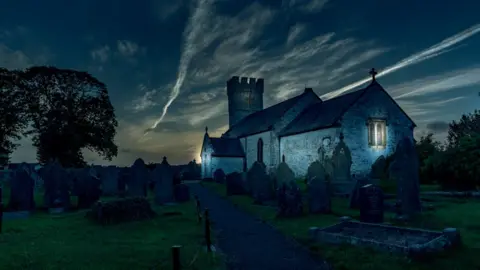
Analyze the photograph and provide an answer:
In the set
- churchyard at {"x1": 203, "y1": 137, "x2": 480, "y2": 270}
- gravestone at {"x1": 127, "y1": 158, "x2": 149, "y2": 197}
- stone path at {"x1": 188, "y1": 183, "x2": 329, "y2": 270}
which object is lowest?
stone path at {"x1": 188, "y1": 183, "x2": 329, "y2": 270}

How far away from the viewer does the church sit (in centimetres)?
2967

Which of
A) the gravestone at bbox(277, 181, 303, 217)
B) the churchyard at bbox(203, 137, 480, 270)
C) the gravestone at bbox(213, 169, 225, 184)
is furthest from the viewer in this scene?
the gravestone at bbox(213, 169, 225, 184)

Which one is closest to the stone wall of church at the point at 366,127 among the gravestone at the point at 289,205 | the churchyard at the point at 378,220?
the churchyard at the point at 378,220

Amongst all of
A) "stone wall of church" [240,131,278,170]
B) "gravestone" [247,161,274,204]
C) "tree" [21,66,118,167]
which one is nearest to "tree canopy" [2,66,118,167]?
"tree" [21,66,118,167]

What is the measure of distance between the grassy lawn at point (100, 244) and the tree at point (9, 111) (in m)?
23.6

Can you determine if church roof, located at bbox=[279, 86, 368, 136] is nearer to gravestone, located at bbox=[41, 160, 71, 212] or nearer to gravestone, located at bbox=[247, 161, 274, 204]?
gravestone, located at bbox=[247, 161, 274, 204]

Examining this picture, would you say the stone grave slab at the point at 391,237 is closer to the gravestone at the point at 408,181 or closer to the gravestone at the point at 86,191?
the gravestone at the point at 408,181

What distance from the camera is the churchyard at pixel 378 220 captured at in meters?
6.62

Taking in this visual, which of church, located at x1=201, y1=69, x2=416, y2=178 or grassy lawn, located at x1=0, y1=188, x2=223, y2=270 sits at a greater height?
church, located at x1=201, y1=69, x2=416, y2=178

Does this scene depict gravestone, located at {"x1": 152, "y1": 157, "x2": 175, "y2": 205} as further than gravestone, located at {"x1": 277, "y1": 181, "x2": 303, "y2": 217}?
Yes

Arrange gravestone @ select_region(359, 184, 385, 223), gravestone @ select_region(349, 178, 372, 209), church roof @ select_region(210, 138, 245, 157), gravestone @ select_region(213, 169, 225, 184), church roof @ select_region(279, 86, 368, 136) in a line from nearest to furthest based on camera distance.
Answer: gravestone @ select_region(359, 184, 385, 223) < gravestone @ select_region(349, 178, 372, 209) < church roof @ select_region(279, 86, 368, 136) < gravestone @ select_region(213, 169, 225, 184) < church roof @ select_region(210, 138, 245, 157)

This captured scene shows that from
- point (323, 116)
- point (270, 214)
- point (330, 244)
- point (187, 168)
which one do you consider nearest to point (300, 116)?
point (323, 116)

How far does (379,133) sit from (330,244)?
25319 mm

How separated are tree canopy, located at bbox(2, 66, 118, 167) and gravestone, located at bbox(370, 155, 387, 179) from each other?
26.3 metres
